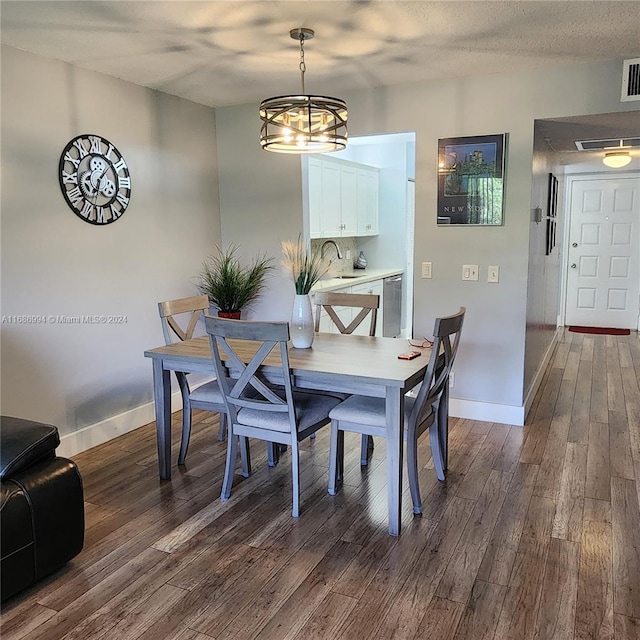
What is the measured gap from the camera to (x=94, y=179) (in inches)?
139

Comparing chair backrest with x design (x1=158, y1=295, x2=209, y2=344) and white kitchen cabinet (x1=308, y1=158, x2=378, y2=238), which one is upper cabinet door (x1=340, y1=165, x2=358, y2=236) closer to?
white kitchen cabinet (x1=308, y1=158, x2=378, y2=238)

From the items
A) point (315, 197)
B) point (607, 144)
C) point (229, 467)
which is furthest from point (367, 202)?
point (229, 467)

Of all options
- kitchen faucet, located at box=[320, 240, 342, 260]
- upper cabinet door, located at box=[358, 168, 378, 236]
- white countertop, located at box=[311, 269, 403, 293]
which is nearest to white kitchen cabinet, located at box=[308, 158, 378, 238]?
upper cabinet door, located at box=[358, 168, 378, 236]

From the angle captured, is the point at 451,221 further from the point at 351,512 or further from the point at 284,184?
the point at 351,512

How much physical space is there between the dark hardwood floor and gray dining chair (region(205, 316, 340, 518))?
296mm

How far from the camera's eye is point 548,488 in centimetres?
299

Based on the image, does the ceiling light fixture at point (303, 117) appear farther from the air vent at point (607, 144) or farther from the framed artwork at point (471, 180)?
the air vent at point (607, 144)

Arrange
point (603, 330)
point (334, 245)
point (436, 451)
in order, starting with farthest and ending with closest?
point (603, 330), point (334, 245), point (436, 451)

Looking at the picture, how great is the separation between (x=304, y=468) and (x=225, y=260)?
2.09 metres

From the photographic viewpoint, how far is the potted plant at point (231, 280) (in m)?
4.39

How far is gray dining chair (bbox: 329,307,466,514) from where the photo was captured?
2.59 metres

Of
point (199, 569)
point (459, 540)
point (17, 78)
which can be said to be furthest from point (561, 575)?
point (17, 78)

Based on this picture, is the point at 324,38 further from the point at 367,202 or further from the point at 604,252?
the point at 604,252

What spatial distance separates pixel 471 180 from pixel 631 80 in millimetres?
1082
